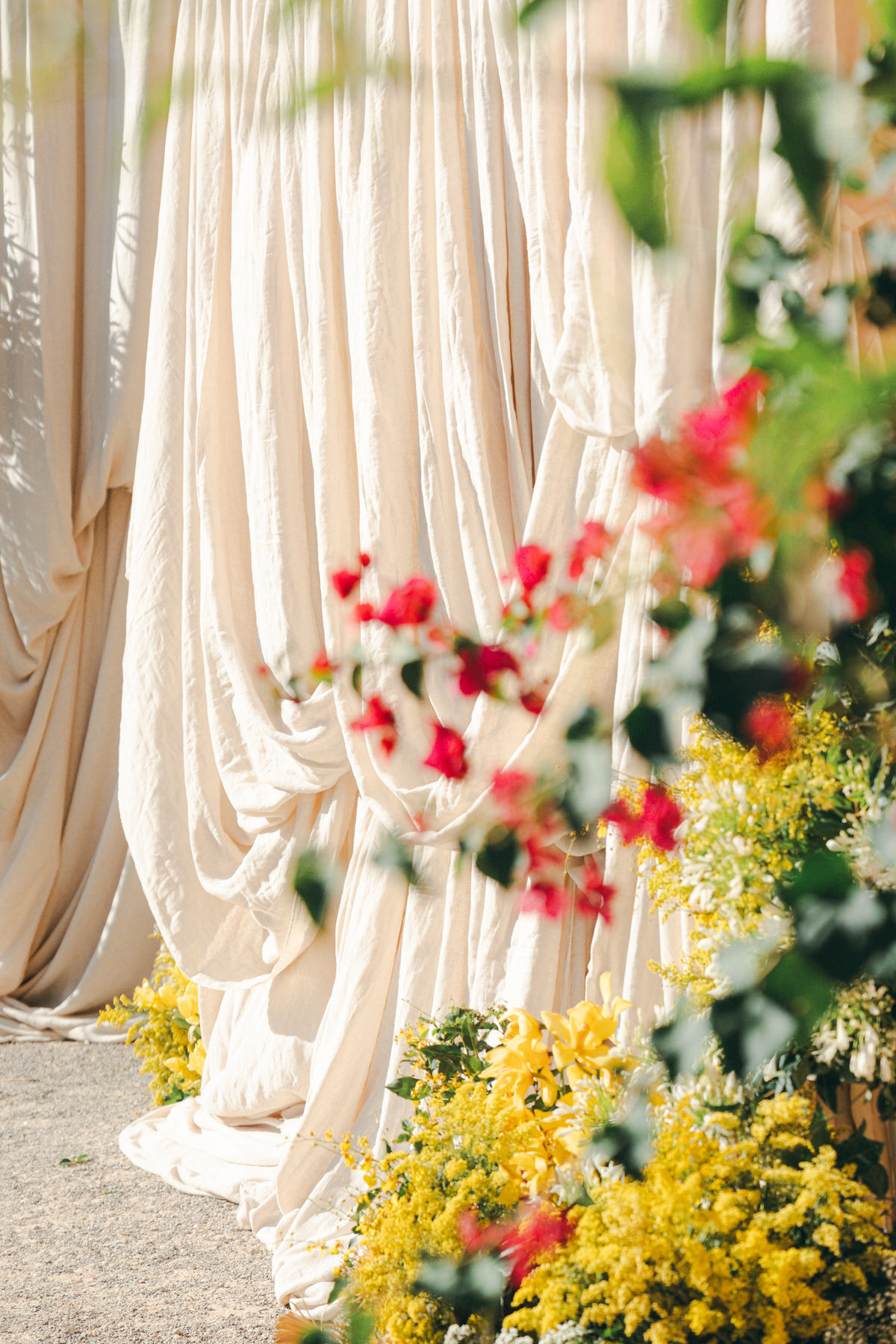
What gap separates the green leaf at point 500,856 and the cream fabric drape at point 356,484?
1458 mm

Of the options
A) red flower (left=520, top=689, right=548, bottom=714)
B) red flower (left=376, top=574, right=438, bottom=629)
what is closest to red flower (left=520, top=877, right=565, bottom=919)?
red flower (left=520, top=689, right=548, bottom=714)

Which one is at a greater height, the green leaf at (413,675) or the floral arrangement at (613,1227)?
the green leaf at (413,675)

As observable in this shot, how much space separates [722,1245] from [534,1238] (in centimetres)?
23

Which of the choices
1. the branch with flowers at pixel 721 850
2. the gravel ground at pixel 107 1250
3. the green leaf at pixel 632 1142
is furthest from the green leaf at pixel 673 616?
the gravel ground at pixel 107 1250

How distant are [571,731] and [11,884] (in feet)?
13.7

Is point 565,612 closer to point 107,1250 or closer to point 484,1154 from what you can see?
point 484,1154

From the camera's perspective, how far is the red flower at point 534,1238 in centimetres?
147

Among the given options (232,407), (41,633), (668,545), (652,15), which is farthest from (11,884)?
(668,545)

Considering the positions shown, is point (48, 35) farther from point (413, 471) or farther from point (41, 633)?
point (41, 633)

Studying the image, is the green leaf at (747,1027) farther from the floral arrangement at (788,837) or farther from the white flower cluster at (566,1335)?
the white flower cluster at (566,1335)

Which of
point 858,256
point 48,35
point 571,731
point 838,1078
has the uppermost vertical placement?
point 858,256

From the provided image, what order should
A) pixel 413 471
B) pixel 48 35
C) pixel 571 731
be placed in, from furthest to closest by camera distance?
pixel 413 471, pixel 571 731, pixel 48 35

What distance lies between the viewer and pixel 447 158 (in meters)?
2.51

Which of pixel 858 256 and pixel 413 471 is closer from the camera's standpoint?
pixel 858 256
